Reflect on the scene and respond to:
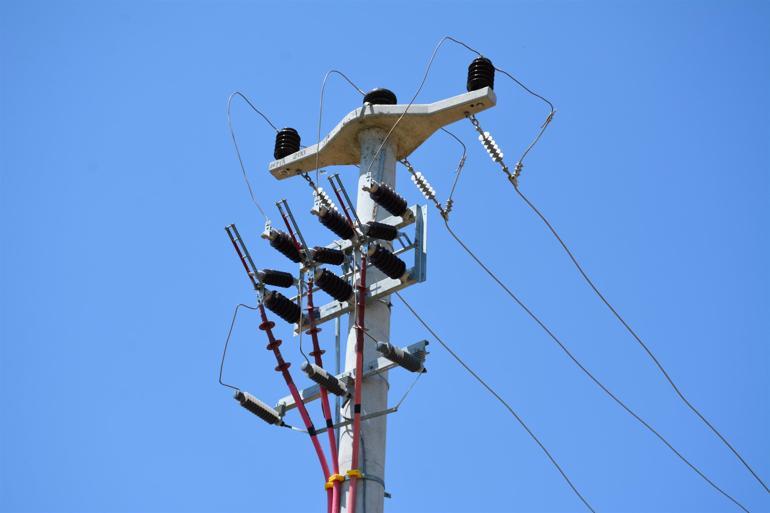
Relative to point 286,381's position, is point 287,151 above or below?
above

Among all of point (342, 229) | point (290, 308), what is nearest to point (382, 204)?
point (342, 229)

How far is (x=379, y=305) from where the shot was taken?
14.0 m

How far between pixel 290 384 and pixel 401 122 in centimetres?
313

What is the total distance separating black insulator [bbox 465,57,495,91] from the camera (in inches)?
589

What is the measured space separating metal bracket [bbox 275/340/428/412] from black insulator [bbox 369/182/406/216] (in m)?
1.46

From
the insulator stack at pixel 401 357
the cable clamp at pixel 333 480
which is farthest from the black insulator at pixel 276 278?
the cable clamp at pixel 333 480

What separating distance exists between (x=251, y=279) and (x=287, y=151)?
2.60 m

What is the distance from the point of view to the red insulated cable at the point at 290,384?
13031 millimetres

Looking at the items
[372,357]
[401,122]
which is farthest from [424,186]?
[372,357]

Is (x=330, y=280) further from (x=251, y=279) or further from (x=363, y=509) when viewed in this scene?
(x=363, y=509)

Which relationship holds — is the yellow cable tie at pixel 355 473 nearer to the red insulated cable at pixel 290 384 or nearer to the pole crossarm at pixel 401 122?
the red insulated cable at pixel 290 384

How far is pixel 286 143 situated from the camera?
16.4m

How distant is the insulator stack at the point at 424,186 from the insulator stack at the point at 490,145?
751 millimetres

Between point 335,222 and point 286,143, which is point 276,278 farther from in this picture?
point 286,143
